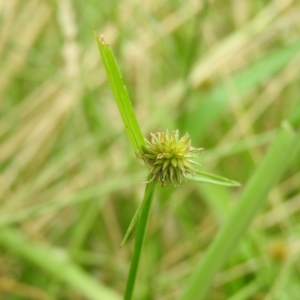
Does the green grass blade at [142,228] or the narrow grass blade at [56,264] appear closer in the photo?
the green grass blade at [142,228]

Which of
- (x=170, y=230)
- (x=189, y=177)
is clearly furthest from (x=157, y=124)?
(x=189, y=177)

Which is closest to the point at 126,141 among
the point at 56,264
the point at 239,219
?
the point at 56,264

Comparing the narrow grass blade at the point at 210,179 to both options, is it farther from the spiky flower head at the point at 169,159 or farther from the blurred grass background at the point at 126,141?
the blurred grass background at the point at 126,141

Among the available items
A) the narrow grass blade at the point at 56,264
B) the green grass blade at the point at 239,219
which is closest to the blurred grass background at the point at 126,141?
the narrow grass blade at the point at 56,264

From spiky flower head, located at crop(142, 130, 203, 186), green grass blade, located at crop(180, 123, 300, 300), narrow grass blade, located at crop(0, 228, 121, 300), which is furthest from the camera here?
narrow grass blade, located at crop(0, 228, 121, 300)

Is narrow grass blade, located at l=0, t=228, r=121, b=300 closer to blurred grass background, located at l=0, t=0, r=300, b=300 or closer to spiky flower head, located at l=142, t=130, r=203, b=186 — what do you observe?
blurred grass background, located at l=0, t=0, r=300, b=300

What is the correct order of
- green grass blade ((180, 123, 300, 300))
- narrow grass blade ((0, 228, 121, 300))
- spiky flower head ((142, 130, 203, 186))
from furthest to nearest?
narrow grass blade ((0, 228, 121, 300))
green grass blade ((180, 123, 300, 300))
spiky flower head ((142, 130, 203, 186))

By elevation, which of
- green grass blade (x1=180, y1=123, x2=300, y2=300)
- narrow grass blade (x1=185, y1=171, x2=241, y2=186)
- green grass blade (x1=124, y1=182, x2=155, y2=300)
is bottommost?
green grass blade (x1=124, y1=182, x2=155, y2=300)

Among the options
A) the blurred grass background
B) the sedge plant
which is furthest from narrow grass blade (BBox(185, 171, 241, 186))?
the blurred grass background
